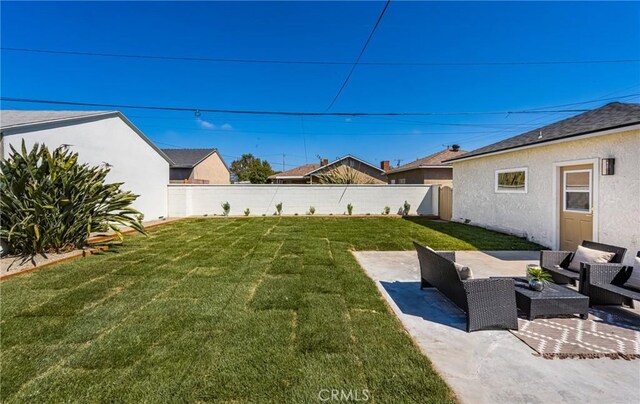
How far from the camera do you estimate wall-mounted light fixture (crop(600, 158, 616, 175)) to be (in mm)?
6324

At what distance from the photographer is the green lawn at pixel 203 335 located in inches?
94.5

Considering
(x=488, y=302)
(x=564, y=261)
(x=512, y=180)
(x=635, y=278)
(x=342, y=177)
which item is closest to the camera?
(x=488, y=302)

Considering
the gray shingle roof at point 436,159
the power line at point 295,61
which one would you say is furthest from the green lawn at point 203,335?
the gray shingle roof at point 436,159

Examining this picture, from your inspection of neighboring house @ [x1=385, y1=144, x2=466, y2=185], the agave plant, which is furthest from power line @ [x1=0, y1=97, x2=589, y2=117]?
the agave plant

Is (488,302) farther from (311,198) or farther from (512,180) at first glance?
(311,198)

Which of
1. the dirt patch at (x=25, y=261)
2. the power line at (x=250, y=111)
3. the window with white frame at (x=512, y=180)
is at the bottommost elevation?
the dirt patch at (x=25, y=261)

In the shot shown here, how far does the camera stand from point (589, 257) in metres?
4.71

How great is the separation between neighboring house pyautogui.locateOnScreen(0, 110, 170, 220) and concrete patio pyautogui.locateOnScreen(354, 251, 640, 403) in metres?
9.85

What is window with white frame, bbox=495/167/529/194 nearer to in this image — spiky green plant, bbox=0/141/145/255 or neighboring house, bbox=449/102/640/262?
→ neighboring house, bbox=449/102/640/262

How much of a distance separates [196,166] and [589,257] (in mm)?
26066

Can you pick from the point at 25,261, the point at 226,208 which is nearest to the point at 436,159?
the point at 226,208

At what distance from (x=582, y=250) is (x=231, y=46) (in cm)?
1440

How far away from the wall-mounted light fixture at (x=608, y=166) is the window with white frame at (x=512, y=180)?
8.94 feet

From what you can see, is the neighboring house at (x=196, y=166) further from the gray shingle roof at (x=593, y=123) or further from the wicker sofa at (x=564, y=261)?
the wicker sofa at (x=564, y=261)
